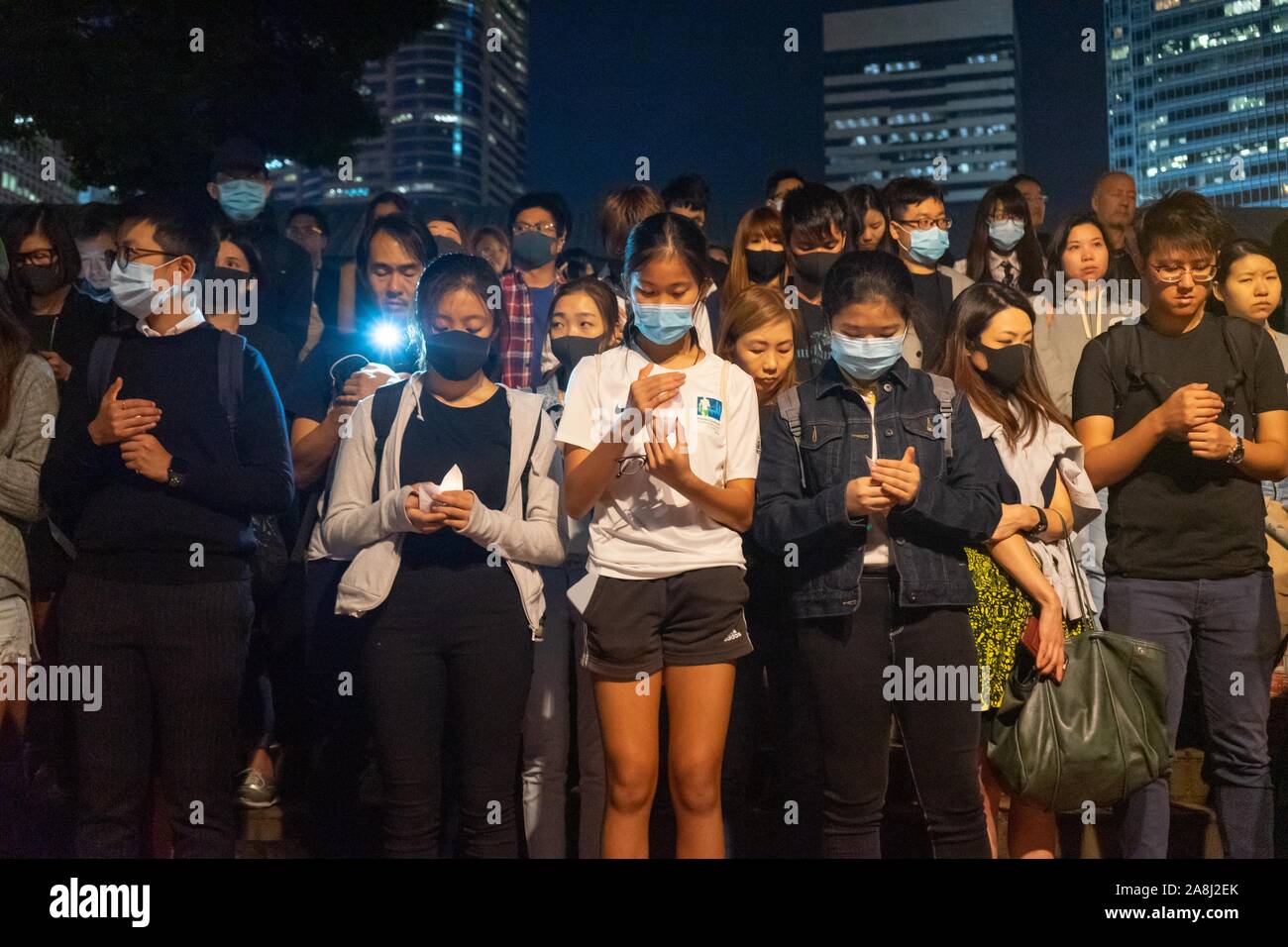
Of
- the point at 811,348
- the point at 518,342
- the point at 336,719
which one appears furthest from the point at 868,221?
the point at 336,719

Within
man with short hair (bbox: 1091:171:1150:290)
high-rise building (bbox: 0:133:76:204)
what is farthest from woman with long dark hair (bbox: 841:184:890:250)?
high-rise building (bbox: 0:133:76:204)

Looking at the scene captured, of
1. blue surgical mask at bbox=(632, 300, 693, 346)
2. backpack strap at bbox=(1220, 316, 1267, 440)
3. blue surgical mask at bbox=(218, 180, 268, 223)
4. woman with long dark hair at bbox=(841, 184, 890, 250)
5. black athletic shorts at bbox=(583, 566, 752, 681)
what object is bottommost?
black athletic shorts at bbox=(583, 566, 752, 681)

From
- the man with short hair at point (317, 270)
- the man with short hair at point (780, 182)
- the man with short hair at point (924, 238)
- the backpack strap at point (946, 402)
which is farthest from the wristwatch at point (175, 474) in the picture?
the man with short hair at point (780, 182)

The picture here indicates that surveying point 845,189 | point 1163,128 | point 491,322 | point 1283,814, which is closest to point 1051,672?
point 1283,814

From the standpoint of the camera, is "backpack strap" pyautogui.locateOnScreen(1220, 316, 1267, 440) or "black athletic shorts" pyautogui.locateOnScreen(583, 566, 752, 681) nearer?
"black athletic shorts" pyautogui.locateOnScreen(583, 566, 752, 681)

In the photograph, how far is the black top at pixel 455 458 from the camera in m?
3.29

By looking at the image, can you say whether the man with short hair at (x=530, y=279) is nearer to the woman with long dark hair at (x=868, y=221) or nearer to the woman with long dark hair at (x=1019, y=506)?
the woman with long dark hair at (x=868, y=221)

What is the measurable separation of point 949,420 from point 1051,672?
2.69ft

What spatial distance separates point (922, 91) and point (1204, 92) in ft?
7.60

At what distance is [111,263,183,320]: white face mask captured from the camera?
3.21m

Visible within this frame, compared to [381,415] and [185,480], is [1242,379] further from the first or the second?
[185,480]

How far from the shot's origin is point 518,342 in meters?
4.93

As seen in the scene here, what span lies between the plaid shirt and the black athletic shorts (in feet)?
6.21

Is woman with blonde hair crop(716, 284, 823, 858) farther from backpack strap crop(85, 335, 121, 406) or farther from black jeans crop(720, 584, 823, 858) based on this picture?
backpack strap crop(85, 335, 121, 406)
